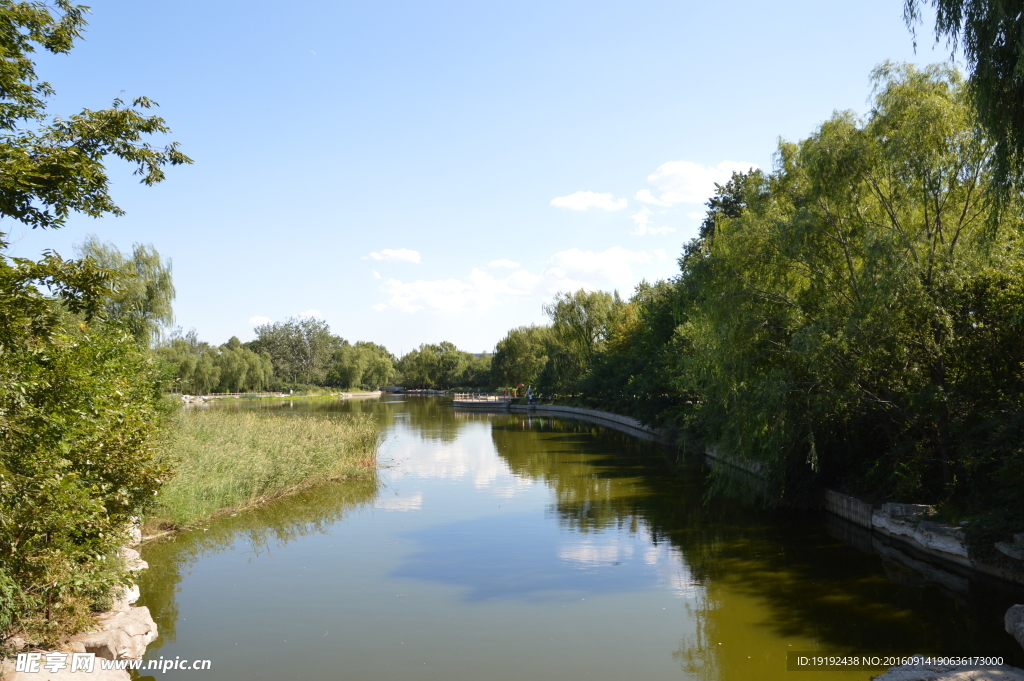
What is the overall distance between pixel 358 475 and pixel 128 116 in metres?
14.7

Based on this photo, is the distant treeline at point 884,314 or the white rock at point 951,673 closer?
the white rock at point 951,673

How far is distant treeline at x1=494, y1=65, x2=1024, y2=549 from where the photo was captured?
35.5ft

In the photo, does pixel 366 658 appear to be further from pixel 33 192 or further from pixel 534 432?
pixel 534 432

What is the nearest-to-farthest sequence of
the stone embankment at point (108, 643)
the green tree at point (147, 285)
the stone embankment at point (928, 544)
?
the stone embankment at point (108, 643) < the stone embankment at point (928, 544) < the green tree at point (147, 285)

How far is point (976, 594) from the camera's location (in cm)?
939

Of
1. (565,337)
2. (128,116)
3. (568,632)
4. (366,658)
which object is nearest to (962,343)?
(568,632)

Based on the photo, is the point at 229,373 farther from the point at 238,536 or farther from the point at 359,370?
the point at 238,536

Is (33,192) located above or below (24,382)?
above

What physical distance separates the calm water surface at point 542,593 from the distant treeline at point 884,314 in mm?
1477

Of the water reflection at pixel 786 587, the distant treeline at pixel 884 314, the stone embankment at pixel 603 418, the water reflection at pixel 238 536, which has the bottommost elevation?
the water reflection at pixel 238 536

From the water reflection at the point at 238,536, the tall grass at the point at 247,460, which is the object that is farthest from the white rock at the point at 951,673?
the tall grass at the point at 247,460

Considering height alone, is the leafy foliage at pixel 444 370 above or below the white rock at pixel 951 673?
above

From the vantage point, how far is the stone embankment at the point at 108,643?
5812mm

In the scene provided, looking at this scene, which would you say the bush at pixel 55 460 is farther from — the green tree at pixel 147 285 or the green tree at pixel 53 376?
the green tree at pixel 147 285
